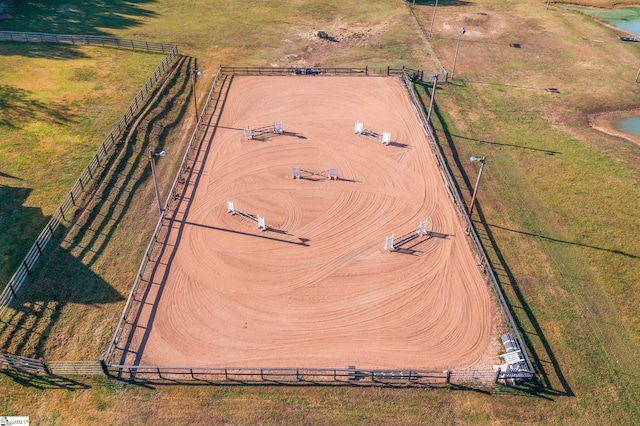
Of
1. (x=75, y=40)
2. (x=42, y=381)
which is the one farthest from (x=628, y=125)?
(x=75, y=40)

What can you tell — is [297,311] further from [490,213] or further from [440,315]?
[490,213]

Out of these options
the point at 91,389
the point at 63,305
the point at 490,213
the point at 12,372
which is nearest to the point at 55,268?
the point at 63,305

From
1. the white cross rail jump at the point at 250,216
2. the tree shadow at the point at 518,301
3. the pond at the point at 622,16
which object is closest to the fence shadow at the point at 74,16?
the white cross rail jump at the point at 250,216

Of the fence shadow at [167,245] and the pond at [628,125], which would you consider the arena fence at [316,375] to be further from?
the pond at [628,125]

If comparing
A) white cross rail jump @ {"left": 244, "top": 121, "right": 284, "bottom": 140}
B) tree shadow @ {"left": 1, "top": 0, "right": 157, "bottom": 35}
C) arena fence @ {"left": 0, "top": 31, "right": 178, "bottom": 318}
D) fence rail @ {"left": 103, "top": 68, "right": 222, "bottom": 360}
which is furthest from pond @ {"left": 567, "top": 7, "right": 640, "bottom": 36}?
tree shadow @ {"left": 1, "top": 0, "right": 157, "bottom": 35}

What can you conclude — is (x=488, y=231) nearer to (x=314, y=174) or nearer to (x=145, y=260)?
(x=314, y=174)

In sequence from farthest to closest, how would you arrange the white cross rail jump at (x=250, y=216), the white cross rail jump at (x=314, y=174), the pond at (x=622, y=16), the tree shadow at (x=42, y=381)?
1. the pond at (x=622, y=16)
2. the white cross rail jump at (x=314, y=174)
3. the white cross rail jump at (x=250, y=216)
4. the tree shadow at (x=42, y=381)
